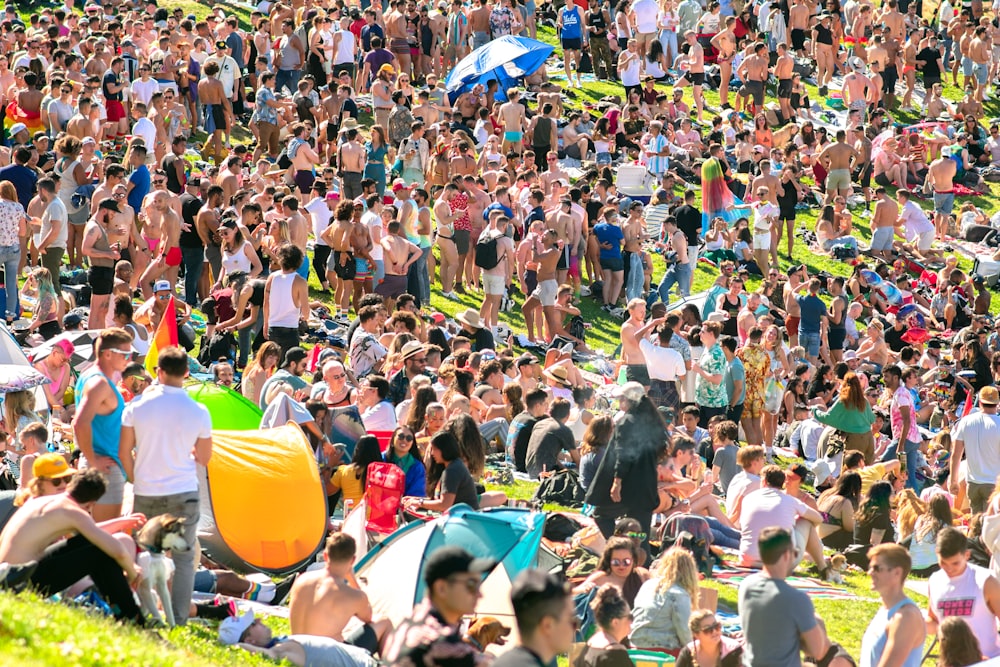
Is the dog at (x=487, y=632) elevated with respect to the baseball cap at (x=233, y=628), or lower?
lower

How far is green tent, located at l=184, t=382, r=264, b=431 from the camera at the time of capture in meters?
10.9

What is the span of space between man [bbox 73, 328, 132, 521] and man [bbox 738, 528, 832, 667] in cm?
391

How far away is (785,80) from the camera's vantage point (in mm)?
28562

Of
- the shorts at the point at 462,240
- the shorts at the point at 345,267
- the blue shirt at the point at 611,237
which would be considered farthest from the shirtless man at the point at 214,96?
the blue shirt at the point at 611,237

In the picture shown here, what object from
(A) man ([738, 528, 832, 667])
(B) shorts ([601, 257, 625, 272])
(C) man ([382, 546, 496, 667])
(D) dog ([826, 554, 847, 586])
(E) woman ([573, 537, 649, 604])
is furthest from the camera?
(B) shorts ([601, 257, 625, 272])

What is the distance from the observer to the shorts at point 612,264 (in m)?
20.2

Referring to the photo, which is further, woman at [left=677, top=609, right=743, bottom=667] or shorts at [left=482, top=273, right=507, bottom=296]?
shorts at [left=482, top=273, right=507, bottom=296]

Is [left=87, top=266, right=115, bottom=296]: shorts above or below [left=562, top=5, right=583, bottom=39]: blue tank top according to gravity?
above

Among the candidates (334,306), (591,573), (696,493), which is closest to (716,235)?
(334,306)

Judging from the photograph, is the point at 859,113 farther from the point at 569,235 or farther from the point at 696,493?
the point at 696,493

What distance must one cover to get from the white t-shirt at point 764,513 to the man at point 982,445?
8.82 feet

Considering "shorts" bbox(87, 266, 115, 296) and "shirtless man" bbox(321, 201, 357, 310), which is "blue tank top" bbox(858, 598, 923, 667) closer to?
"shorts" bbox(87, 266, 115, 296)

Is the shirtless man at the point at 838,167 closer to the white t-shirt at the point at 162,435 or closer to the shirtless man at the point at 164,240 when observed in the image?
the shirtless man at the point at 164,240

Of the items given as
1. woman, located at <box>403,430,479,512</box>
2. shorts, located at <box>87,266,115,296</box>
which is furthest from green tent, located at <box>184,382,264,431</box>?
shorts, located at <box>87,266,115,296</box>
